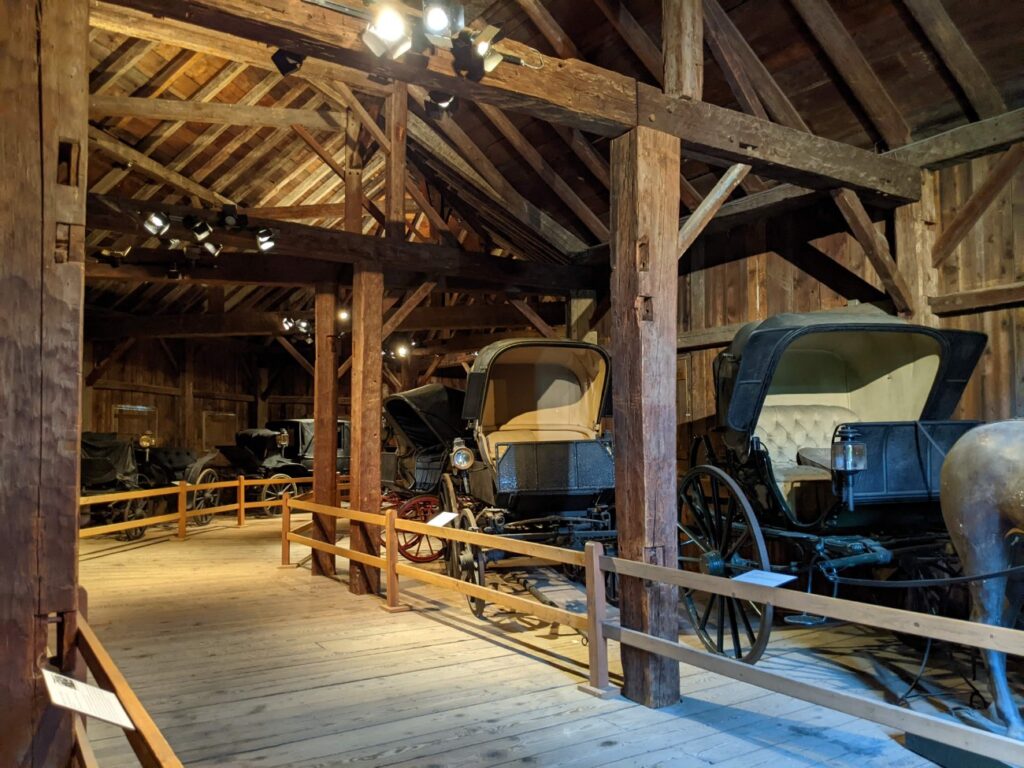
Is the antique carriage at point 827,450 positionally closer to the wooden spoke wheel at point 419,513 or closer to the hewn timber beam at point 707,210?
the hewn timber beam at point 707,210

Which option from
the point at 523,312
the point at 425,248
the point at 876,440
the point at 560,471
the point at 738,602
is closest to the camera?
the point at 876,440

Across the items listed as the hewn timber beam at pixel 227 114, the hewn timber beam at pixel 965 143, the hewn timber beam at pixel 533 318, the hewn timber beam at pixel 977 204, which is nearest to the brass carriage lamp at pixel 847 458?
the hewn timber beam at pixel 977 204

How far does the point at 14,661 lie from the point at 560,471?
14.0ft

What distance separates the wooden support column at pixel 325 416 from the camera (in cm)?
752

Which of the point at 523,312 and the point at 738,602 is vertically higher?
the point at 523,312

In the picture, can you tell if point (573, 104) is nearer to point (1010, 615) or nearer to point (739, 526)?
point (739, 526)

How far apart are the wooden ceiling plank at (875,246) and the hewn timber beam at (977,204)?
33 cm

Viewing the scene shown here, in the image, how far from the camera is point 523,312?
368 inches

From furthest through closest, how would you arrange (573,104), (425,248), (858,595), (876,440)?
1. (425,248)
2. (858,595)
3. (876,440)
4. (573,104)

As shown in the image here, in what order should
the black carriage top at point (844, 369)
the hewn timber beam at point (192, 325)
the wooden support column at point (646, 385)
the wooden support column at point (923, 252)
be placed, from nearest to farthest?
the wooden support column at point (646, 385) → the black carriage top at point (844, 369) → the wooden support column at point (923, 252) → the hewn timber beam at point (192, 325)

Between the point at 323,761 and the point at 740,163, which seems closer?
the point at 323,761

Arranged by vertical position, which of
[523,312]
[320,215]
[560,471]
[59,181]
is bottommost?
[560,471]

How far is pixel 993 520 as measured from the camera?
3.27 m

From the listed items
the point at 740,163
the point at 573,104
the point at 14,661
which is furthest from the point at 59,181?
the point at 740,163
